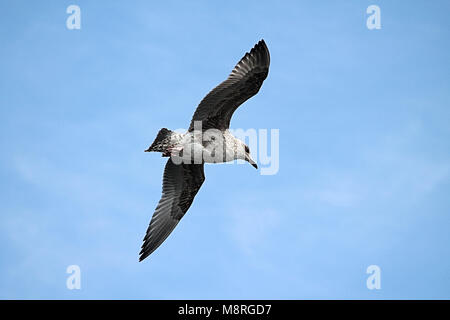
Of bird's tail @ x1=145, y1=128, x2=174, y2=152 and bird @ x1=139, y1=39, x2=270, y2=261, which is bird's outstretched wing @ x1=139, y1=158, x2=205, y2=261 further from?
bird's tail @ x1=145, y1=128, x2=174, y2=152

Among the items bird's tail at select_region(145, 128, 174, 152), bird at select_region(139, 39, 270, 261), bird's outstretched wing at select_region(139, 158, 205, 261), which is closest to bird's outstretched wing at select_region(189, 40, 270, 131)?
bird at select_region(139, 39, 270, 261)

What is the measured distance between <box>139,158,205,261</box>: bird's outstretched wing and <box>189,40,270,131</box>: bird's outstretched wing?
1688mm

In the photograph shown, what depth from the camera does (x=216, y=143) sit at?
12.0 meters

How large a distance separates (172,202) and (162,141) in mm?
2003

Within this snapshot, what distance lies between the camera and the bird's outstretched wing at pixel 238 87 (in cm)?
1155

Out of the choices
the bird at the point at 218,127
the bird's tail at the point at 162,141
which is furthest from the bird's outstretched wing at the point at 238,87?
the bird's tail at the point at 162,141

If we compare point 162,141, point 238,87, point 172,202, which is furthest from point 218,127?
point 172,202

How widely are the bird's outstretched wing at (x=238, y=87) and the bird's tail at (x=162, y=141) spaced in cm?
56

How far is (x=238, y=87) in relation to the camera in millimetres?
11586

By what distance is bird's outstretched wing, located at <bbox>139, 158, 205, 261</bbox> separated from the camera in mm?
13109
